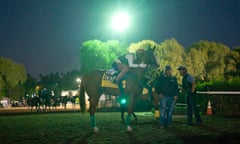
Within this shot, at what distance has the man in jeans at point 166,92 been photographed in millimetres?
13227

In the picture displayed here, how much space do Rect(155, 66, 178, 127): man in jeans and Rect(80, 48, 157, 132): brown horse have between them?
23.2 inches

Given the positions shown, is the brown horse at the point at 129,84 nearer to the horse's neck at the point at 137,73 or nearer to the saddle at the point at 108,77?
the horse's neck at the point at 137,73

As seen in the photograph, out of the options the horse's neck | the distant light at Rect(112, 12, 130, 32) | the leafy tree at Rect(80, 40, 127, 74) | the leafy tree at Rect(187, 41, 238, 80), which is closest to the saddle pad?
the horse's neck

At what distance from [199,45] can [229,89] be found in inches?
2427

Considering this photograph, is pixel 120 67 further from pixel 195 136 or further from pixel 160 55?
pixel 160 55

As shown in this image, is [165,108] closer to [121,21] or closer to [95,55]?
[121,21]

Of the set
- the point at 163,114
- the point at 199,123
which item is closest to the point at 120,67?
the point at 163,114

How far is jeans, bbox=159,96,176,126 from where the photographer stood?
13.1 metres

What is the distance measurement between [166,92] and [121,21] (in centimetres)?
3088

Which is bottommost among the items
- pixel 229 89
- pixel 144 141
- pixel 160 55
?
pixel 144 141

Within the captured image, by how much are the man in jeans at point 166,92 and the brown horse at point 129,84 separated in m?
0.59

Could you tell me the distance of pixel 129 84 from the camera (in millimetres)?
12930

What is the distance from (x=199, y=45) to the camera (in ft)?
265

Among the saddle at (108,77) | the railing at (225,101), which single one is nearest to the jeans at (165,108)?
the saddle at (108,77)
